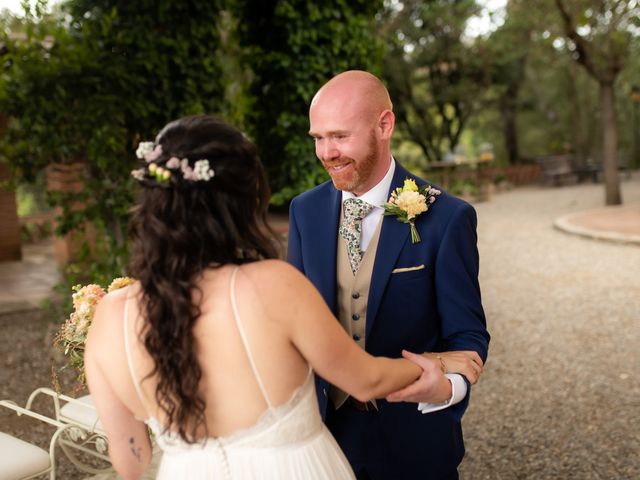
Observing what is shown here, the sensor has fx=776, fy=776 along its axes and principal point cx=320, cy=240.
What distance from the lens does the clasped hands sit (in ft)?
6.38

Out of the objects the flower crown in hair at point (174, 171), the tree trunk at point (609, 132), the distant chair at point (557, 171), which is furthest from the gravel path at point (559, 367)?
the distant chair at point (557, 171)

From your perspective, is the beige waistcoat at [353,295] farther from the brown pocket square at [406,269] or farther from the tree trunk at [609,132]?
the tree trunk at [609,132]

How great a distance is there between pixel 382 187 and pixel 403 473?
882 mm

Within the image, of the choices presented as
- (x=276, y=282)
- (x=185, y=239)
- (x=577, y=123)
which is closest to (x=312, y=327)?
(x=276, y=282)

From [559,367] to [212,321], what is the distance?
207 inches

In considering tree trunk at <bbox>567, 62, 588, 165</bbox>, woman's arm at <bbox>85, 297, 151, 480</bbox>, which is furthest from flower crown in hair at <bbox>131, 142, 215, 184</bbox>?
tree trunk at <bbox>567, 62, 588, 165</bbox>

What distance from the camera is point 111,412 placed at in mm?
1785

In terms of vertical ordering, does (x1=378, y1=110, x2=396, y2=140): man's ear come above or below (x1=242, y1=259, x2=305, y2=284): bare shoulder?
above

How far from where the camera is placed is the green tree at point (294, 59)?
24.2 feet

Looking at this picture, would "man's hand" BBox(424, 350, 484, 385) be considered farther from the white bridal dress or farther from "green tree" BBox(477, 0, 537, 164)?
"green tree" BBox(477, 0, 537, 164)

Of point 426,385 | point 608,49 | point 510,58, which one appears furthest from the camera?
point 510,58

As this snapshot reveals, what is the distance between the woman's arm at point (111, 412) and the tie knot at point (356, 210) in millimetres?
892

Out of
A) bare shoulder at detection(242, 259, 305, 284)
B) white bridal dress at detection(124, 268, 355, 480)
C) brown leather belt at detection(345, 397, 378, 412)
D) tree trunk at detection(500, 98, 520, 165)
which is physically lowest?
tree trunk at detection(500, 98, 520, 165)

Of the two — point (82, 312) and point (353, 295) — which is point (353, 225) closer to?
point (353, 295)
